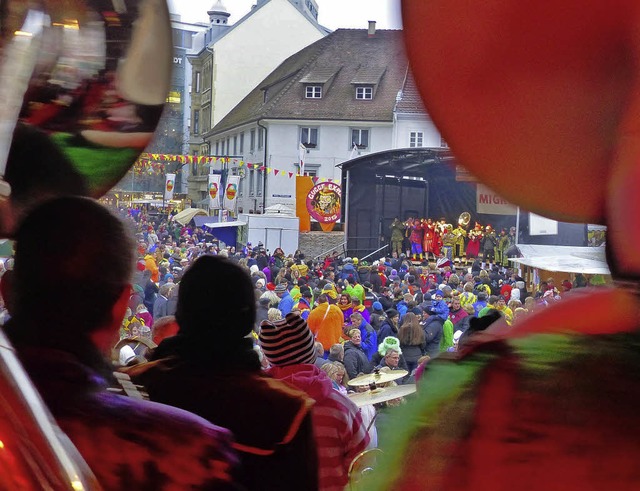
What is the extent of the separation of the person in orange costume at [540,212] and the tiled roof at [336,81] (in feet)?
0.11

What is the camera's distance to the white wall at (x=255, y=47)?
2.41 feet

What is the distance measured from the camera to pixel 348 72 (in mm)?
666

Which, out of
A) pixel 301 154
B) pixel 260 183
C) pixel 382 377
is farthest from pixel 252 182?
pixel 382 377

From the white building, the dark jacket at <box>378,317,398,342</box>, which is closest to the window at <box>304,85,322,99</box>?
the white building

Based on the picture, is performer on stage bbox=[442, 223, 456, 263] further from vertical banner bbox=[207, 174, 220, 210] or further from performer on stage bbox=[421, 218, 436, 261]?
vertical banner bbox=[207, 174, 220, 210]

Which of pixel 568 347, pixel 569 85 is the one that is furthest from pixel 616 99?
pixel 568 347

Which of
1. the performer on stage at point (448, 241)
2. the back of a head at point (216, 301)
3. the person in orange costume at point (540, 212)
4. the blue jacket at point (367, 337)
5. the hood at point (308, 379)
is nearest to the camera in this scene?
the person in orange costume at point (540, 212)

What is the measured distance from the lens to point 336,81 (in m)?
0.71

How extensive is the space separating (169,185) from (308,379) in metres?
0.78

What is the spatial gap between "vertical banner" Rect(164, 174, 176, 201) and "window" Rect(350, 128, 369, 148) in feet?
0.63

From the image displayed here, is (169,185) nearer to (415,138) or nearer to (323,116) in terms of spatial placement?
(323,116)

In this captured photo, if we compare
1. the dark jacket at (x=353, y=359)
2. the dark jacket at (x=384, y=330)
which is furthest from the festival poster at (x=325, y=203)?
the dark jacket at (x=353, y=359)

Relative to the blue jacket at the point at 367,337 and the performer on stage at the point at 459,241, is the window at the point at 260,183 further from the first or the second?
the blue jacket at the point at 367,337

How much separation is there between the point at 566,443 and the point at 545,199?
0.15 m
